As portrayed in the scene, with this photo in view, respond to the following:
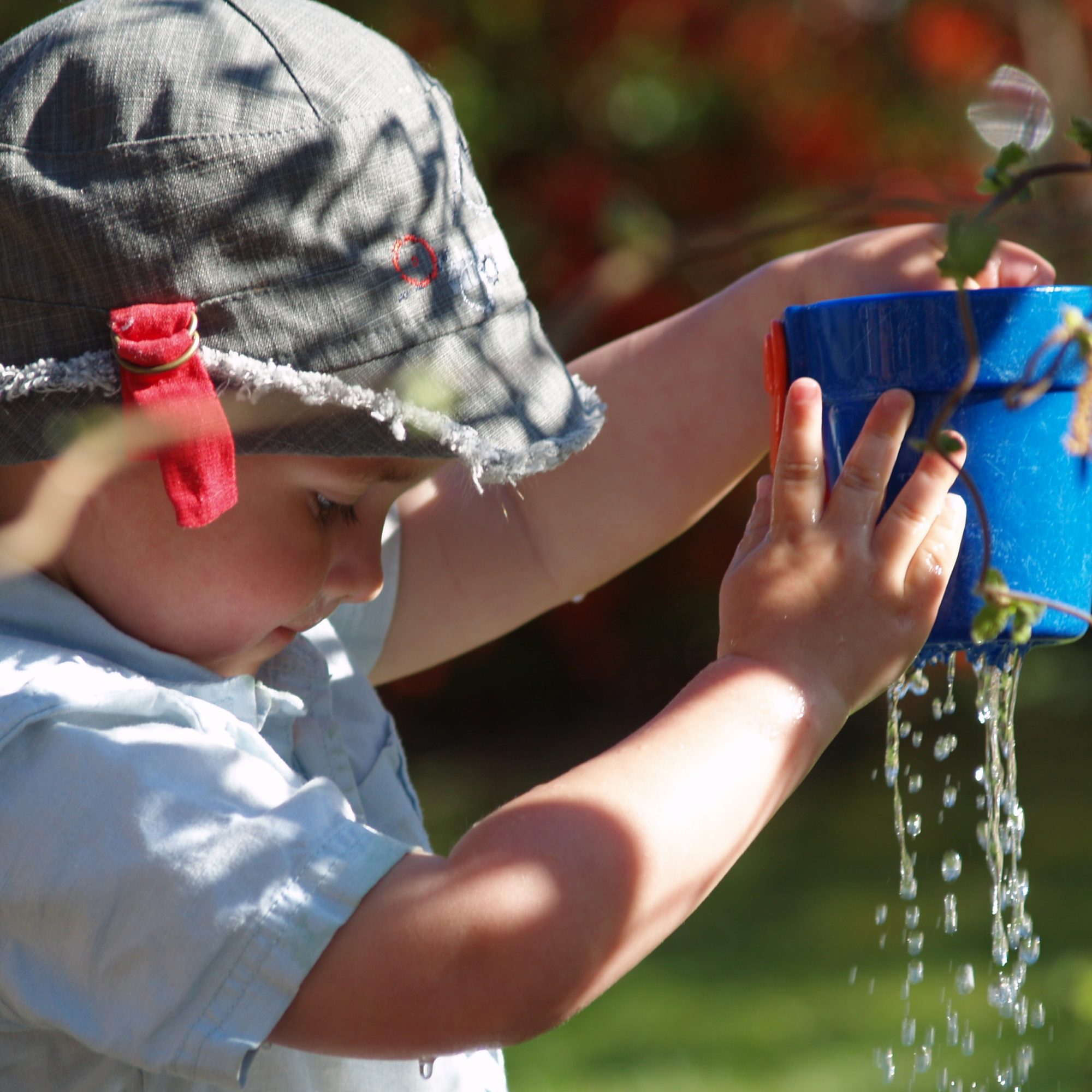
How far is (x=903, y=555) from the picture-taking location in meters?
1.32

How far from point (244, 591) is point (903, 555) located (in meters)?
0.69

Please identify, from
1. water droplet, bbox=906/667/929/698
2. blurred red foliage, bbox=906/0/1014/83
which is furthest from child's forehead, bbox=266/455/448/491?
blurred red foliage, bbox=906/0/1014/83

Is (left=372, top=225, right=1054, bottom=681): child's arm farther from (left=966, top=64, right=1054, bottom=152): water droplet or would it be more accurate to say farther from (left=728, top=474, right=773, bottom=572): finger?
(left=966, top=64, right=1054, bottom=152): water droplet

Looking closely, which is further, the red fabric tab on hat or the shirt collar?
the shirt collar

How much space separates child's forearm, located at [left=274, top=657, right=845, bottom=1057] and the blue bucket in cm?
27

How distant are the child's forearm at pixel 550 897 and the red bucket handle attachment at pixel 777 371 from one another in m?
0.33

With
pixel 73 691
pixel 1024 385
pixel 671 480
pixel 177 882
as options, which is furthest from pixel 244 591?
pixel 1024 385

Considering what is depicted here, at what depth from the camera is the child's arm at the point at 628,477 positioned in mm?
1797

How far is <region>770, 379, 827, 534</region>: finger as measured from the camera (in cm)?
136

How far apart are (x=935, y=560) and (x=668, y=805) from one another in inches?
13.9

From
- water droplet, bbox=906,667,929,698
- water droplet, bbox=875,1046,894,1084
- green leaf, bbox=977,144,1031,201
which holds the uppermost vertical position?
green leaf, bbox=977,144,1031,201

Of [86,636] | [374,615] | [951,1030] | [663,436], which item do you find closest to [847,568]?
[663,436]

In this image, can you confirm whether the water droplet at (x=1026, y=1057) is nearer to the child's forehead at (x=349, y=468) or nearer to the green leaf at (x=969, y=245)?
the child's forehead at (x=349, y=468)

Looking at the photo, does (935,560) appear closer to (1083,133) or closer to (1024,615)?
(1024,615)
